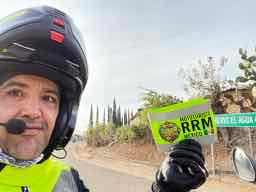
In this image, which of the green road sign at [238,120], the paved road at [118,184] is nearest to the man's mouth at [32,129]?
the green road sign at [238,120]

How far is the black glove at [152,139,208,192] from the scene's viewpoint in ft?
5.28

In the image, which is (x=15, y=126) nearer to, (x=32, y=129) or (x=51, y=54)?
(x=32, y=129)

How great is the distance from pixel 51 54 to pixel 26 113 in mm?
361

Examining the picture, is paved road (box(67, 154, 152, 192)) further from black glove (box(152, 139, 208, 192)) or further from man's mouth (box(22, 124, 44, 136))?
man's mouth (box(22, 124, 44, 136))

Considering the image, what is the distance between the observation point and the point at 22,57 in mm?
1514

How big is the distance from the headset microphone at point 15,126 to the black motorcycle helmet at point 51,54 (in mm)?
244

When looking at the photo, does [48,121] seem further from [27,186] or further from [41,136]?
[27,186]

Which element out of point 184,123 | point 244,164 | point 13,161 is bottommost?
point 244,164

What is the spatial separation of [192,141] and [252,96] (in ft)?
47.7

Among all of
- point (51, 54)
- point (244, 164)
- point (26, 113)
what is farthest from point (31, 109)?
point (244, 164)

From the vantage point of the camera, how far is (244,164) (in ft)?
6.02

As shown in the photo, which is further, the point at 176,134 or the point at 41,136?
the point at 176,134

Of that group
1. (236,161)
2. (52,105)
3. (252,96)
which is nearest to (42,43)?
(52,105)

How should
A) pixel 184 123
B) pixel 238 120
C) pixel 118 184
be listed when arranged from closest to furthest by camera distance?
pixel 184 123 → pixel 238 120 → pixel 118 184
